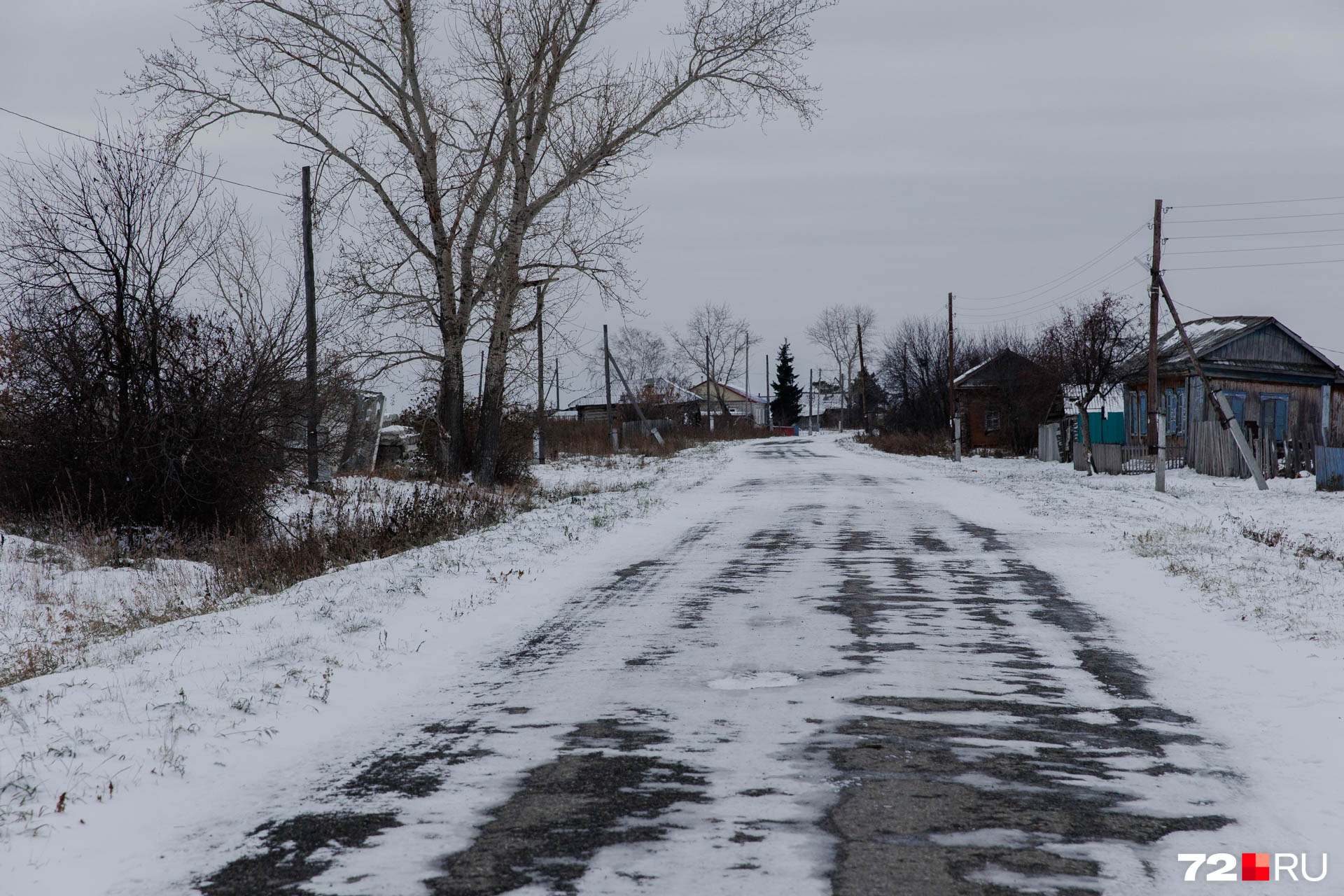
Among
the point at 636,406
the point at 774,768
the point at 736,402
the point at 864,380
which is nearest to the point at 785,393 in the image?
the point at 736,402

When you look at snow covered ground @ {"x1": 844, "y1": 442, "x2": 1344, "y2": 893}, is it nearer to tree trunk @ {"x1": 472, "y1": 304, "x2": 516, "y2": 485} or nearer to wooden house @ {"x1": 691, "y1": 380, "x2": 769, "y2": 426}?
tree trunk @ {"x1": 472, "y1": 304, "x2": 516, "y2": 485}

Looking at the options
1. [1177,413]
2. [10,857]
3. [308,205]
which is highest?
[308,205]

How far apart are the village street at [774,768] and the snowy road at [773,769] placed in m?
0.01

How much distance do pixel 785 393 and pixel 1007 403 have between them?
67.9m

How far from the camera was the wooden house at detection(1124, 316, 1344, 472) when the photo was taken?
30.2 meters

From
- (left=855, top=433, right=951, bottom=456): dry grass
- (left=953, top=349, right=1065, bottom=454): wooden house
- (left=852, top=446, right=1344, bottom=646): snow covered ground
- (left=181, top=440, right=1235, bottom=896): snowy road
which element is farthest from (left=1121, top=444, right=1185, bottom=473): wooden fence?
(left=181, top=440, right=1235, bottom=896): snowy road

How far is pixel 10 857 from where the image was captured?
3297 millimetres

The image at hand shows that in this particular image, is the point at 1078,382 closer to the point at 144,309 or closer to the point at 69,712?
the point at 144,309

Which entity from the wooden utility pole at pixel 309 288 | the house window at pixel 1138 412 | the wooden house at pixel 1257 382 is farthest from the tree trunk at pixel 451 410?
the house window at pixel 1138 412

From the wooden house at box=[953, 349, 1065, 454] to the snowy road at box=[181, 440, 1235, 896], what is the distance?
33.7 meters

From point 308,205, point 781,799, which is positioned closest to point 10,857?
point 781,799

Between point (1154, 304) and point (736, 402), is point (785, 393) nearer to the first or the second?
point (736, 402)

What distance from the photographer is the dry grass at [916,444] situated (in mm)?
43750

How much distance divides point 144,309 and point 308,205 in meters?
8.30
